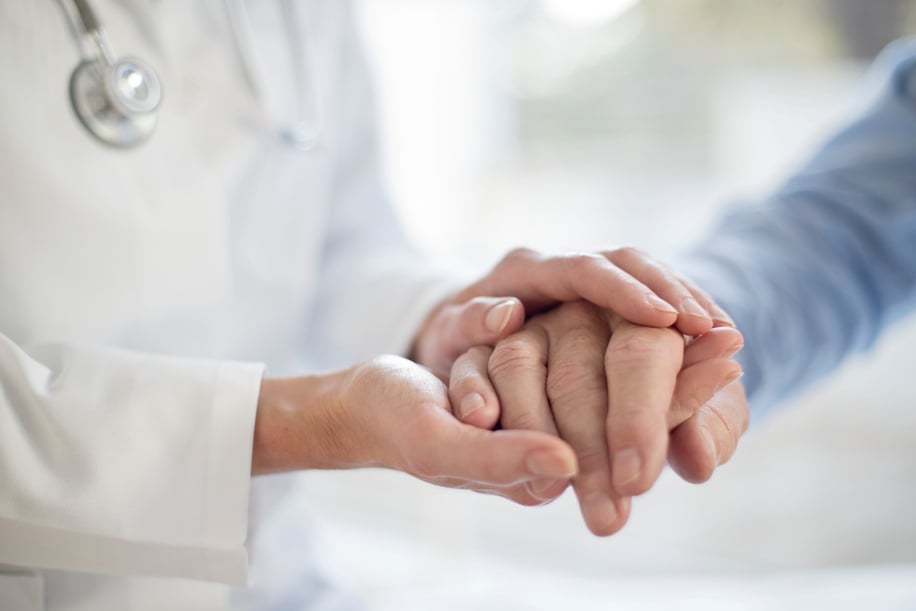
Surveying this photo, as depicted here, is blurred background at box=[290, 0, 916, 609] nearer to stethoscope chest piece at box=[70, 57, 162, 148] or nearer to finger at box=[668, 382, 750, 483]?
finger at box=[668, 382, 750, 483]

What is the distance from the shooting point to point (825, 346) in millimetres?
750

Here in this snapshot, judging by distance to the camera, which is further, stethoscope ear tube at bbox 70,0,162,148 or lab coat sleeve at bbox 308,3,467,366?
lab coat sleeve at bbox 308,3,467,366

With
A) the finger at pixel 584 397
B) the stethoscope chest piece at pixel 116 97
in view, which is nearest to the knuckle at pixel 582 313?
the finger at pixel 584 397

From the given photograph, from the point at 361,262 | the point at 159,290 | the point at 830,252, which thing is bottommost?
the point at 830,252

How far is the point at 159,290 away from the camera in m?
0.57

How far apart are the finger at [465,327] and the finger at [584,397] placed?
0.04m

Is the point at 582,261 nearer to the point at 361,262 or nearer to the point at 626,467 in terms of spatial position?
the point at 626,467

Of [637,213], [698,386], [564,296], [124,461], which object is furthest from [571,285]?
[637,213]

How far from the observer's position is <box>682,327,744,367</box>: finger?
44 centimetres

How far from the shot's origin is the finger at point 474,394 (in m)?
0.39

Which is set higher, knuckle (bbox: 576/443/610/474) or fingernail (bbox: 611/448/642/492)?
fingernail (bbox: 611/448/642/492)

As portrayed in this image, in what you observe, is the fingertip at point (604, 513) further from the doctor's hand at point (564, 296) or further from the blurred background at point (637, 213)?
the blurred background at point (637, 213)

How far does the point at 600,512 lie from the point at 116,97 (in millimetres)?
443

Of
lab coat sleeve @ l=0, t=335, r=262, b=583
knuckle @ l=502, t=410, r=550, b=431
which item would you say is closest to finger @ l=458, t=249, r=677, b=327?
knuckle @ l=502, t=410, r=550, b=431
